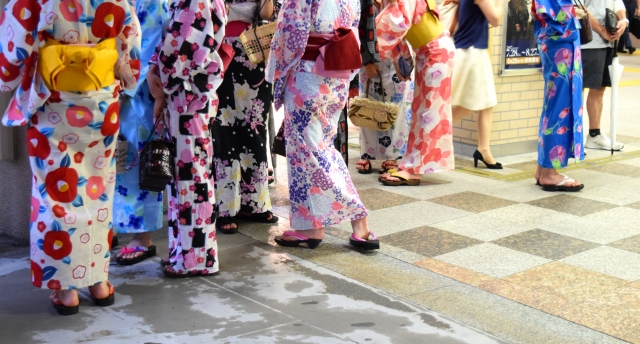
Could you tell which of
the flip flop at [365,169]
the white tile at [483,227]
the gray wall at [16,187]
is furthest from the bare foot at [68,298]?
the flip flop at [365,169]

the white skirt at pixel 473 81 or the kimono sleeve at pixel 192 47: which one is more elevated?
the kimono sleeve at pixel 192 47

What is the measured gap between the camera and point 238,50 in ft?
16.4

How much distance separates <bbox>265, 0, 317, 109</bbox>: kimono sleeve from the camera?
440cm

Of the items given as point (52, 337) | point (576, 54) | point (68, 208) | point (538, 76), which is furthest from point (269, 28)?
point (538, 76)

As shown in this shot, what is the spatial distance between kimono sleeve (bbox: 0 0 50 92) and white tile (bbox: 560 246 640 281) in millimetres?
2988

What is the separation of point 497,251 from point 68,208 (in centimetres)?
245

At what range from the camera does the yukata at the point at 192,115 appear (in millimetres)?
3963

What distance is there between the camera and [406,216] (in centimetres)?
554

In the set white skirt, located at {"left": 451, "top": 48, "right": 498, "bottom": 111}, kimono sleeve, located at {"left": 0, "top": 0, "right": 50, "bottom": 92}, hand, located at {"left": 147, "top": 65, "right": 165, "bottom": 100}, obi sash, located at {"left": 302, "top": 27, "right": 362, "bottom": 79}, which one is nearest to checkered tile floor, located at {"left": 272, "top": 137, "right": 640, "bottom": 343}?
white skirt, located at {"left": 451, "top": 48, "right": 498, "bottom": 111}

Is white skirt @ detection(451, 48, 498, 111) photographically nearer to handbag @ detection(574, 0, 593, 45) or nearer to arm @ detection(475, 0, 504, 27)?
arm @ detection(475, 0, 504, 27)

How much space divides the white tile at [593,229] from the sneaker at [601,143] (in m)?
2.79

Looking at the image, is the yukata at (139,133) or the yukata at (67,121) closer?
the yukata at (67,121)

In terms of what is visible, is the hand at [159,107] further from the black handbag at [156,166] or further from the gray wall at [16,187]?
the gray wall at [16,187]

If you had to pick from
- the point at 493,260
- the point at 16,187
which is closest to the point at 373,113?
the point at 493,260
